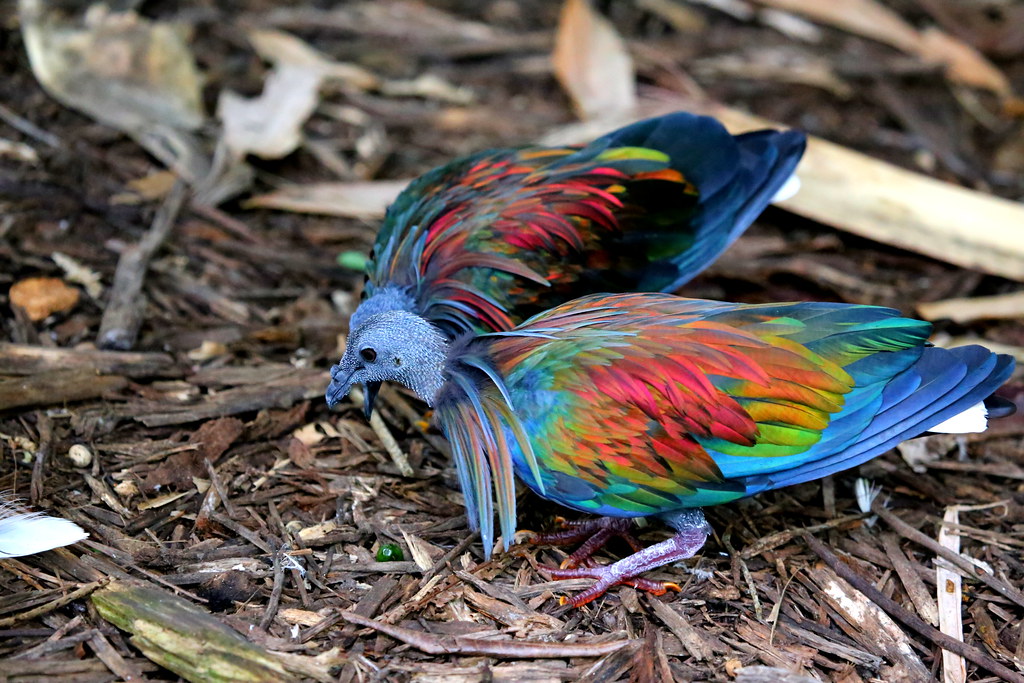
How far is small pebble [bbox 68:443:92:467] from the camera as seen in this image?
4.23 m

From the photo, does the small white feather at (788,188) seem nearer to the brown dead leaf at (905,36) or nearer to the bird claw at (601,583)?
the bird claw at (601,583)

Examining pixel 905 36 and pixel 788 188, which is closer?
pixel 788 188

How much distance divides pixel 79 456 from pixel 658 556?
98.3 inches

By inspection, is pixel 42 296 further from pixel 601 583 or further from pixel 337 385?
pixel 601 583

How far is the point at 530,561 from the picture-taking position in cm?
415

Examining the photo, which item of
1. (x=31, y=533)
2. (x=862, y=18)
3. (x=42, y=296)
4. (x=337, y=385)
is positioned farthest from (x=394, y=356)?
(x=862, y=18)

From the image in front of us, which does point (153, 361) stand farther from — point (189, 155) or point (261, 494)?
point (189, 155)

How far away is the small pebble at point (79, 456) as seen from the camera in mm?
4234

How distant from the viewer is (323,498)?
4.36 metres

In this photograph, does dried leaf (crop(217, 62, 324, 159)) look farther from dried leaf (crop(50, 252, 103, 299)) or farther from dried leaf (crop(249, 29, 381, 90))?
dried leaf (crop(50, 252, 103, 299))

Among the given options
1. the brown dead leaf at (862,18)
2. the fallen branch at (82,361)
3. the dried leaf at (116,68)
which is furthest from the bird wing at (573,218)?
the brown dead leaf at (862,18)

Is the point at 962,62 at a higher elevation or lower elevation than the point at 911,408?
higher

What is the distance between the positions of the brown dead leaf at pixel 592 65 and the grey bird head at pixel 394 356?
2.95m

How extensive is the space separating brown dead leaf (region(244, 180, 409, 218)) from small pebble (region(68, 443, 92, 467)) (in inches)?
84.6
